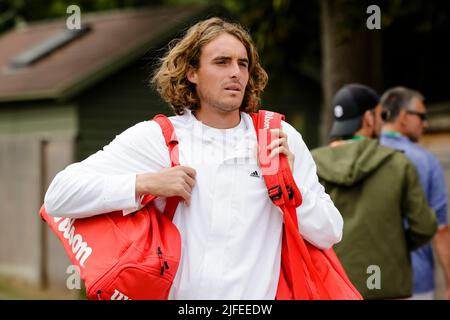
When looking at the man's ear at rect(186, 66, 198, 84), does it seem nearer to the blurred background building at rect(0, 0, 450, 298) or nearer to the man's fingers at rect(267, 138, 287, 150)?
the man's fingers at rect(267, 138, 287, 150)

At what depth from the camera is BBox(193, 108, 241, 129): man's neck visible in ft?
10.9

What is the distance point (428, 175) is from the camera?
599cm

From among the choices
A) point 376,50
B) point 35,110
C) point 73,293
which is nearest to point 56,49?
point 35,110

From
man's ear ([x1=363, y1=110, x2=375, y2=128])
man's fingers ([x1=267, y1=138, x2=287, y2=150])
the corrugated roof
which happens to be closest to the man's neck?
man's fingers ([x1=267, y1=138, x2=287, y2=150])

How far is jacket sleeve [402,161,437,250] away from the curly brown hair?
1.83 meters

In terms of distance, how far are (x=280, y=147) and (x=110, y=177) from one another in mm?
611

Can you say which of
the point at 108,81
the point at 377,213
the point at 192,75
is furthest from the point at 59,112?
the point at 192,75

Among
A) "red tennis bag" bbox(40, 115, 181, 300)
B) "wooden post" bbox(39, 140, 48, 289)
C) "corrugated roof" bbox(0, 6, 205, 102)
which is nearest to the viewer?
"red tennis bag" bbox(40, 115, 181, 300)

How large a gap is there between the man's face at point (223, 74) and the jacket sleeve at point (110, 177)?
236 millimetres

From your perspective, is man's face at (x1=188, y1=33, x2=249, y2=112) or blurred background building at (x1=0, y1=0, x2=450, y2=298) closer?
man's face at (x1=188, y1=33, x2=249, y2=112)

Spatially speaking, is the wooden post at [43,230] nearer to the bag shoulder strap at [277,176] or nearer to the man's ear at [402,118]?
the man's ear at [402,118]

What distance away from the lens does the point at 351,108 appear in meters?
5.39

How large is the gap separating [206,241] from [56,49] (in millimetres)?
14841
